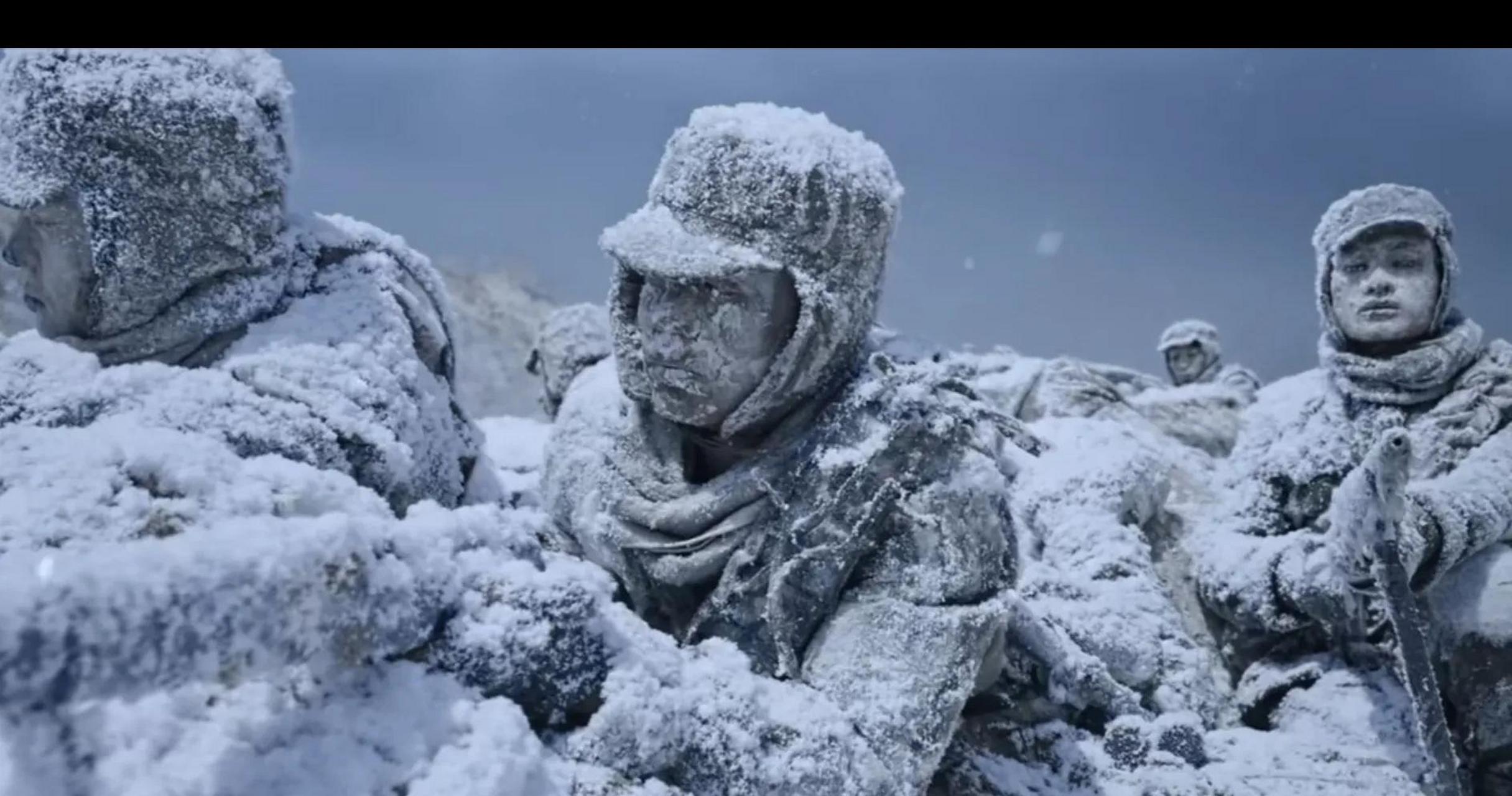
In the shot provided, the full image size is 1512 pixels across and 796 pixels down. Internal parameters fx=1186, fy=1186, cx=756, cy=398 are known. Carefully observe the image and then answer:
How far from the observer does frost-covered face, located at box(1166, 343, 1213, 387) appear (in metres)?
7.95

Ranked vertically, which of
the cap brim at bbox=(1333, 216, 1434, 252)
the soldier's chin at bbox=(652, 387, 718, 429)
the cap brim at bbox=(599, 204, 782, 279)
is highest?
the cap brim at bbox=(1333, 216, 1434, 252)

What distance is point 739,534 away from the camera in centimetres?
240

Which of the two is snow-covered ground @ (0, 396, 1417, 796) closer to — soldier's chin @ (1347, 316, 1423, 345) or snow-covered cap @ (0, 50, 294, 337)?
snow-covered cap @ (0, 50, 294, 337)

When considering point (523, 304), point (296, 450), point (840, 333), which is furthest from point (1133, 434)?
point (523, 304)

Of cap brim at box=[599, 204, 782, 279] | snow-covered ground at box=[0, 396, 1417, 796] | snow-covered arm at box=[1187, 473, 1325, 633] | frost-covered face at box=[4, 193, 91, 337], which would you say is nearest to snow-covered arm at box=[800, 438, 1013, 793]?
snow-covered ground at box=[0, 396, 1417, 796]

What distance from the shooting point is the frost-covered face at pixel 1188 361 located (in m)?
7.95

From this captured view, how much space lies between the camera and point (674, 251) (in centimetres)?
233

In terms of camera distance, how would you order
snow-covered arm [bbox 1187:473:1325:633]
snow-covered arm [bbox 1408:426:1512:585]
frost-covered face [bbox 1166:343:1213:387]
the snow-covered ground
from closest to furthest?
the snow-covered ground
snow-covered arm [bbox 1408:426:1512:585]
snow-covered arm [bbox 1187:473:1325:633]
frost-covered face [bbox 1166:343:1213:387]

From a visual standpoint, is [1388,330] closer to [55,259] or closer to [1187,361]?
[55,259]

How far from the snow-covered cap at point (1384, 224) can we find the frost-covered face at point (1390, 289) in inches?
0.9

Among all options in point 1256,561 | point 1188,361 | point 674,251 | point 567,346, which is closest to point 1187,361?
point 1188,361

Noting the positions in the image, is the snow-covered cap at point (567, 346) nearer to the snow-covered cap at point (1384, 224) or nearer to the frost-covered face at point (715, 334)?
the frost-covered face at point (715, 334)

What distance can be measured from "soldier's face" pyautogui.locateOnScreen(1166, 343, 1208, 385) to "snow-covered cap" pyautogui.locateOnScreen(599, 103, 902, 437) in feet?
19.8

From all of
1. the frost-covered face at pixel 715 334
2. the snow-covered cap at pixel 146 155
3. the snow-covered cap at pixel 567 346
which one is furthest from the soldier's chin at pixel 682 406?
the snow-covered cap at pixel 567 346
